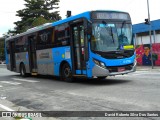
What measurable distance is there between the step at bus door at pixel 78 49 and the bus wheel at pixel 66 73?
716mm

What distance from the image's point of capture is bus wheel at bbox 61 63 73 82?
1606cm

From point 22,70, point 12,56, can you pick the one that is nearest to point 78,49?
point 22,70

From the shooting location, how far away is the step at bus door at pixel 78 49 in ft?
48.1

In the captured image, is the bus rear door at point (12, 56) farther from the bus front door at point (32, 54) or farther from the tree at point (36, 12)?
the tree at point (36, 12)

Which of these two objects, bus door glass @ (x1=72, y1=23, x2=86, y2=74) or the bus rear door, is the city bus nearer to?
bus door glass @ (x1=72, y1=23, x2=86, y2=74)

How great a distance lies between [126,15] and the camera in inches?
597

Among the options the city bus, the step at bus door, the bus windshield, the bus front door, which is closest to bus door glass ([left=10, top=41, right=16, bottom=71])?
the bus front door

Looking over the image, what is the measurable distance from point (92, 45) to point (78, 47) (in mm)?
1184

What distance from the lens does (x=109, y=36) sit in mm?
14148

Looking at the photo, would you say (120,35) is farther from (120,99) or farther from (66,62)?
(120,99)

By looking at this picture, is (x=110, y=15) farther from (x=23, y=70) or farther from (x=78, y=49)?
(x=23, y=70)

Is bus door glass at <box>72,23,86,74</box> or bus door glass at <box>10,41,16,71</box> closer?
bus door glass at <box>72,23,86,74</box>

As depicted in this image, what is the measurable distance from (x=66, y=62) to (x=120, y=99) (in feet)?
21.4

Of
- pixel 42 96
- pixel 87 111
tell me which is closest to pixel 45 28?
pixel 42 96
